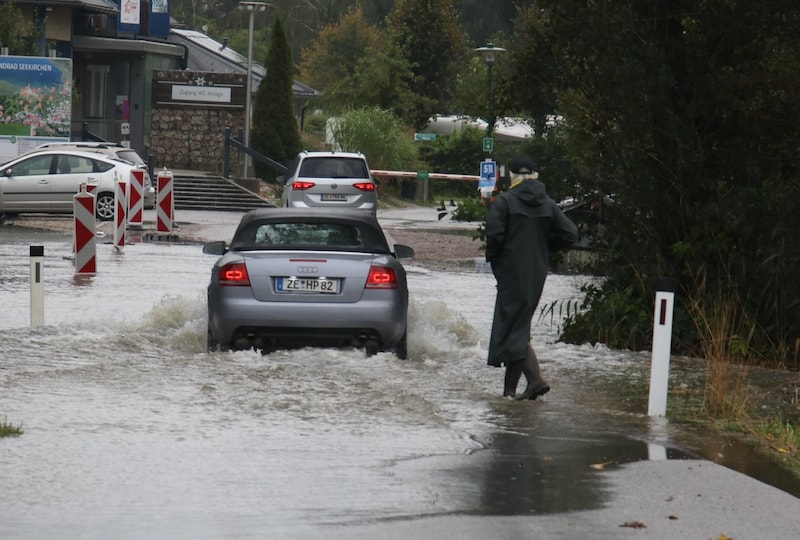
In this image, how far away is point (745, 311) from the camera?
13492 mm

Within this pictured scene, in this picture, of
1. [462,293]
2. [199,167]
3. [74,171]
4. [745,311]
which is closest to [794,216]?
[745,311]

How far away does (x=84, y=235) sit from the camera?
19.9 meters

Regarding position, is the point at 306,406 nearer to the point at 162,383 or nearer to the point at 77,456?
the point at 162,383

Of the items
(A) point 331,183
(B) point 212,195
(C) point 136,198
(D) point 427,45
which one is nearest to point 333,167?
(A) point 331,183

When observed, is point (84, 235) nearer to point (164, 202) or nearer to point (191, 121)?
point (164, 202)

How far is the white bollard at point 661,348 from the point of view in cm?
1009

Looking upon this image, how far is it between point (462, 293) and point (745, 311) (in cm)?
661

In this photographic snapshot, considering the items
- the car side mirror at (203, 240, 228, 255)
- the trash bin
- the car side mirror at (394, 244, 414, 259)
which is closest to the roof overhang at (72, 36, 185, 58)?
the trash bin

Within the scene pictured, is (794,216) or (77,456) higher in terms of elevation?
(794,216)

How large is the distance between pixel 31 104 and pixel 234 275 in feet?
98.7

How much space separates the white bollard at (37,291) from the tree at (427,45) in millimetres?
49094

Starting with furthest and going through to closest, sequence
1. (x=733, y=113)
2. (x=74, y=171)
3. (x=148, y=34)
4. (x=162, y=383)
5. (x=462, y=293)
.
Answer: (x=148, y=34) < (x=74, y=171) < (x=462, y=293) < (x=733, y=113) < (x=162, y=383)

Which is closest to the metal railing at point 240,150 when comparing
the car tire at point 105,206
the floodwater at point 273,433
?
the car tire at point 105,206

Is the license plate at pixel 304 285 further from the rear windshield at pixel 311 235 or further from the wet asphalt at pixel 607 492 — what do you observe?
the wet asphalt at pixel 607 492
